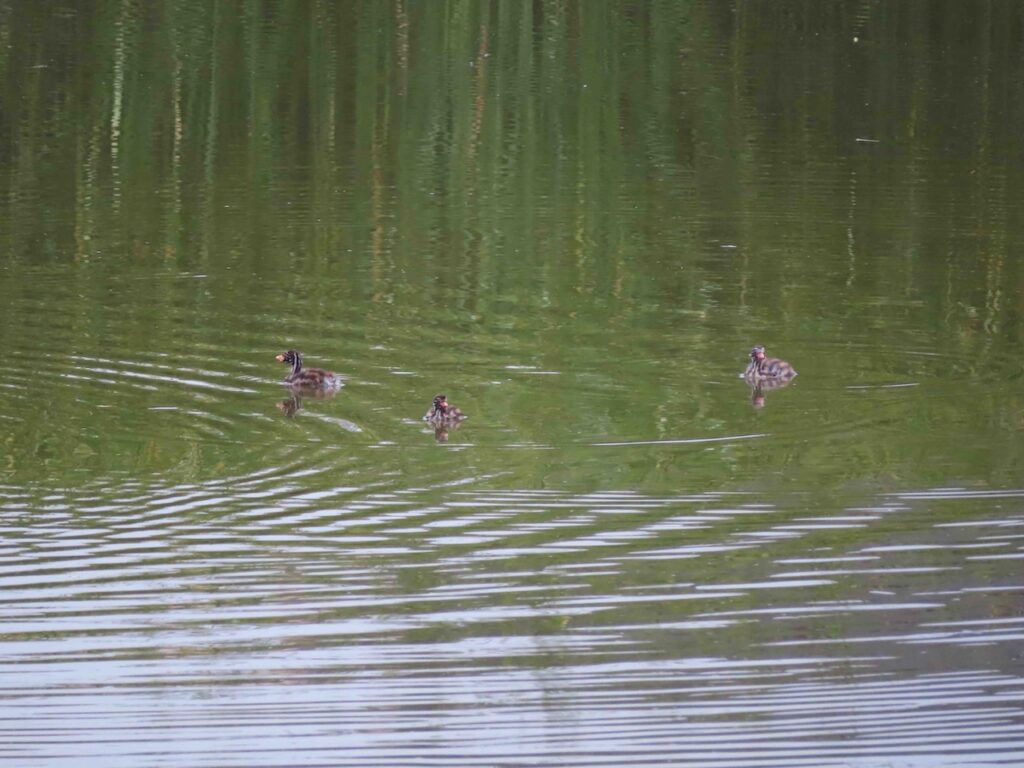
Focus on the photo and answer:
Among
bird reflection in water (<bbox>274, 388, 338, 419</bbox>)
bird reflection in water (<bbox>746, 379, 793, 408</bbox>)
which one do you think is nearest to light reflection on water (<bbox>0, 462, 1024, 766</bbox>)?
bird reflection in water (<bbox>274, 388, 338, 419</bbox>)

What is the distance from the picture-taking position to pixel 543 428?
1055 cm

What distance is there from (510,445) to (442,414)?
22.6 inches

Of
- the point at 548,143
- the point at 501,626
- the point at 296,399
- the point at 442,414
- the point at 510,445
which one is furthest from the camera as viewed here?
the point at 548,143

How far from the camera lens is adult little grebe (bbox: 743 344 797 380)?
38.5 ft

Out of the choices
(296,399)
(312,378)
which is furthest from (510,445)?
(312,378)

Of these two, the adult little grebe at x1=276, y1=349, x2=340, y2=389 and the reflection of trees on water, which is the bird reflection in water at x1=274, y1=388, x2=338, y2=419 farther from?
the reflection of trees on water

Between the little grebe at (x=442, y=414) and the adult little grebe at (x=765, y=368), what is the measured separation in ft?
6.70

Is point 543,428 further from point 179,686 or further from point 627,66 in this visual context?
point 627,66

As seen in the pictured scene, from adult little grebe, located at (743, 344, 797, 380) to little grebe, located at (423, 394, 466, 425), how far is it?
204 cm

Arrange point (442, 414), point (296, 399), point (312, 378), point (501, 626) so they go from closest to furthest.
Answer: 1. point (501, 626)
2. point (442, 414)
3. point (296, 399)
4. point (312, 378)

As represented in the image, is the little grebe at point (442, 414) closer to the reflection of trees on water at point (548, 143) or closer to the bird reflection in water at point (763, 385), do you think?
the bird reflection in water at point (763, 385)

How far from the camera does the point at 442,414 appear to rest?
10641 mm

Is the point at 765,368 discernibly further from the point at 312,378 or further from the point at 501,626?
the point at 501,626

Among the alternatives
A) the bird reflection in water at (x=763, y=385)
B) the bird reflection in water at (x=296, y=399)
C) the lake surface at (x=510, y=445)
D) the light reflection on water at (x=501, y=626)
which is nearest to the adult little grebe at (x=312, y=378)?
the bird reflection in water at (x=296, y=399)
